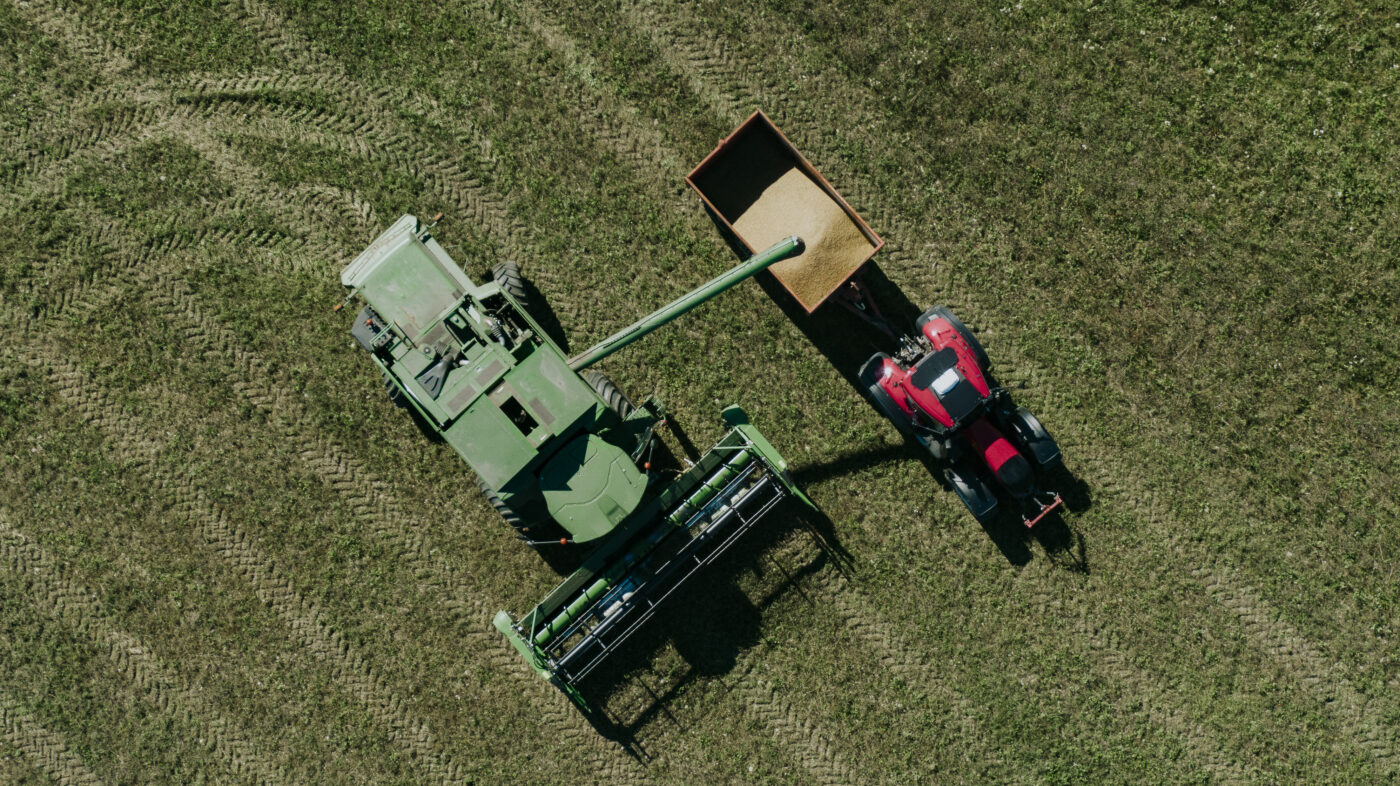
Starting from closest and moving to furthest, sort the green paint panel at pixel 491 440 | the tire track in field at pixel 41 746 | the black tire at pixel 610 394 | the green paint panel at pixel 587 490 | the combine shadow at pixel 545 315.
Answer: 1. the green paint panel at pixel 491 440
2. the green paint panel at pixel 587 490
3. the black tire at pixel 610 394
4. the combine shadow at pixel 545 315
5. the tire track in field at pixel 41 746

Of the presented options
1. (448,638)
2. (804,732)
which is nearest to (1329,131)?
(804,732)

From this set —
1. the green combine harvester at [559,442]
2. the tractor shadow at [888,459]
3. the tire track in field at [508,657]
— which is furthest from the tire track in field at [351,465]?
the tractor shadow at [888,459]

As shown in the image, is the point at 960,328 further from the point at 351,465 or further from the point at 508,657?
the point at 351,465

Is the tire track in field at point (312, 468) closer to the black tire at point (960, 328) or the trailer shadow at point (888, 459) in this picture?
the trailer shadow at point (888, 459)

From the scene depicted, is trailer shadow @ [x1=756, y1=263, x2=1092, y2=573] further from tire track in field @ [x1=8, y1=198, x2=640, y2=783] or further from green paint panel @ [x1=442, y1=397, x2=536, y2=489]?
tire track in field @ [x1=8, y1=198, x2=640, y2=783]

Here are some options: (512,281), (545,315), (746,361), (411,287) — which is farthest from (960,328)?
(411,287)

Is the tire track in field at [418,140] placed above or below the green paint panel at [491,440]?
above

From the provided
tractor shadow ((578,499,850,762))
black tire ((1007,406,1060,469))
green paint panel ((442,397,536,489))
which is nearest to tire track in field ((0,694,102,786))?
tractor shadow ((578,499,850,762))
